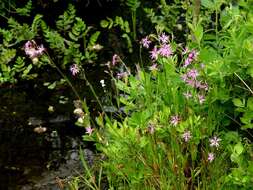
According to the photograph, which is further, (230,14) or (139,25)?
(139,25)

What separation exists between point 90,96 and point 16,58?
0.97 meters

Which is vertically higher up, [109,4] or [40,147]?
[109,4]

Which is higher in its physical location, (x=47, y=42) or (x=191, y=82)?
(x=191, y=82)

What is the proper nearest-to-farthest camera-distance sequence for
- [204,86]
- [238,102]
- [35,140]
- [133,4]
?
[238,102]
[204,86]
[35,140]
[133,4]

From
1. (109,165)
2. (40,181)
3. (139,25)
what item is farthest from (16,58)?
(109,165)

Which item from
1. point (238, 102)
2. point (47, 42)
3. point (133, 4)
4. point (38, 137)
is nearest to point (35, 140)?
point (38, 137)

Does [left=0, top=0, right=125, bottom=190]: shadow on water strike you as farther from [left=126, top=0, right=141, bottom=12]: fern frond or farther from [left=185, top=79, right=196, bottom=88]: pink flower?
[left=185, top=79, right=196, bottom=88]: pink flower

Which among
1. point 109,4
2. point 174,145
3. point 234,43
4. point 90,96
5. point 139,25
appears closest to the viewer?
point 234,43

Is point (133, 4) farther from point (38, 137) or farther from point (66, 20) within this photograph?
point (38, 137)

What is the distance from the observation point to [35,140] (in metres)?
3.91

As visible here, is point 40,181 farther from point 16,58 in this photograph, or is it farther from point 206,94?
point 16,58

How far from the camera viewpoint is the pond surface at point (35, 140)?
3.54m

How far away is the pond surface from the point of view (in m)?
3.54

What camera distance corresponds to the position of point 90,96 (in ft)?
14.3
